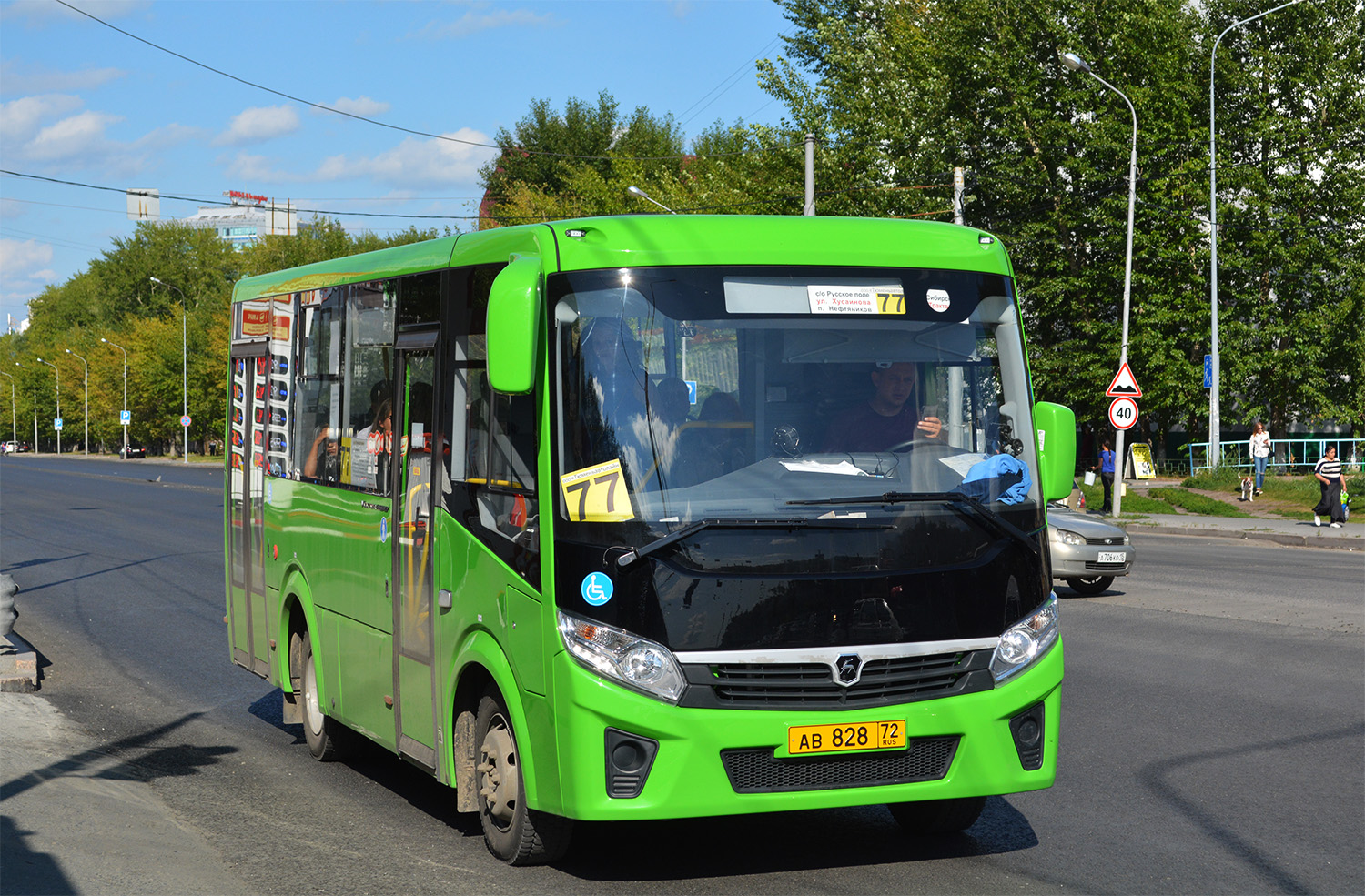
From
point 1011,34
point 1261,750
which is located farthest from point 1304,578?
point 1011,34

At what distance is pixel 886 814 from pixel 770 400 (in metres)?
2.29

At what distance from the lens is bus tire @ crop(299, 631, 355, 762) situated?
7.97m

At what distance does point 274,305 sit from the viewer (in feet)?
28.9

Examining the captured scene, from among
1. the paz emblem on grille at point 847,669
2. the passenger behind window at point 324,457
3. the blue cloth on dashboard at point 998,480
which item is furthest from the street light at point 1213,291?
the paz emblem on grille at point 847,669

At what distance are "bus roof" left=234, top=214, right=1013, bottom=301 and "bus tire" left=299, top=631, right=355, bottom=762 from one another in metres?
2.84

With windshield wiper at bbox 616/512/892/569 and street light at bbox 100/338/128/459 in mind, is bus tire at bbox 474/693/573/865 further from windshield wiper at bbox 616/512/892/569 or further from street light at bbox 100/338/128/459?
street light at bbox 100/338/128/459

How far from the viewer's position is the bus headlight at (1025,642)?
5.46 meters

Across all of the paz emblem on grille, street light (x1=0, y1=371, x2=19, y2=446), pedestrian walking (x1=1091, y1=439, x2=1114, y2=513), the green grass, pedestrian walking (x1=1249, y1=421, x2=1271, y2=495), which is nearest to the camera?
the paz emblem on grille

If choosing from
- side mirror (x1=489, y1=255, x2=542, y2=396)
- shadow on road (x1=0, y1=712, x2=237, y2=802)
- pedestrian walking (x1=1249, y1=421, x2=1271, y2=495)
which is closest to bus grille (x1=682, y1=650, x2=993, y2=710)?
side mirror (x1=489, y1=255, x2=542, y2=396)

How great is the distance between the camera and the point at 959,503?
547 centimetres

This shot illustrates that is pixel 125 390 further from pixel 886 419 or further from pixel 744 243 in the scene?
pixel 886 419

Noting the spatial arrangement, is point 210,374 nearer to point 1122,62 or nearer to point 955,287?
point 1122,62

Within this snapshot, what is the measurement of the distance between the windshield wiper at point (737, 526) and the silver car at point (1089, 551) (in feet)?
36.6

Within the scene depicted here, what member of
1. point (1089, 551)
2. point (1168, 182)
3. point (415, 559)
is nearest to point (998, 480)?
point (415, 559)
